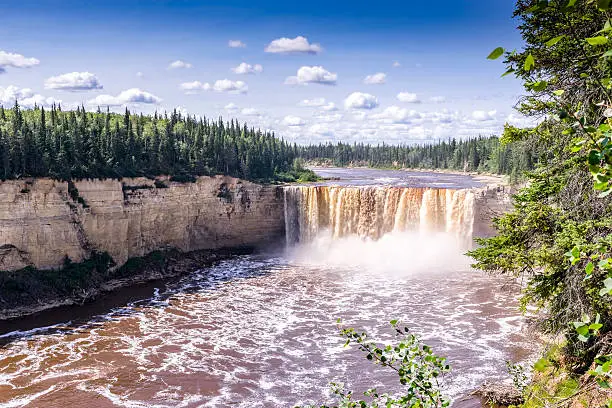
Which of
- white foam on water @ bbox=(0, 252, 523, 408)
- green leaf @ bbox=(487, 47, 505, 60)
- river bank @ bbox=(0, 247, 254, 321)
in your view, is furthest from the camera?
river bank @ bbox=(0, 247, 254, 321)

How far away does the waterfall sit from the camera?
151 ft

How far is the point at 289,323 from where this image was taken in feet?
97.4

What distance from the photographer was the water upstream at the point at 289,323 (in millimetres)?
21792

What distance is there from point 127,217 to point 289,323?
734 inches

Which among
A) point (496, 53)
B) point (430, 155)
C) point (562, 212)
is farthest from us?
point (430, 155)

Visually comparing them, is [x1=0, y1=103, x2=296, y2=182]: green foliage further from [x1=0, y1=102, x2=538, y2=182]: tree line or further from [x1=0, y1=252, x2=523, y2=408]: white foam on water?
[x1=0, y1=252, x2=523, y2=408]: white foam on water

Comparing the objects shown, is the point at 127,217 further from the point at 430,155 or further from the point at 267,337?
the point at 430,155

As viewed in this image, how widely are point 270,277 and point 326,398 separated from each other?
2091 centimetres

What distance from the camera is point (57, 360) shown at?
25.0m

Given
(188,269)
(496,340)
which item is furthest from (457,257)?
(188,269)

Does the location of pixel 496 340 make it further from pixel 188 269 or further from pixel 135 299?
pixel 188 269

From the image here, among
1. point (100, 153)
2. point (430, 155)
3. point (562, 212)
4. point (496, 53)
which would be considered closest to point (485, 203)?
point (100, 153)

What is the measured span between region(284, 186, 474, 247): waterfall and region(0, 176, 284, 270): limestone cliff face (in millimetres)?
2091

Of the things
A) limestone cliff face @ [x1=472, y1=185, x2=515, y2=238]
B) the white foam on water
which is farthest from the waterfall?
the white foam on water
